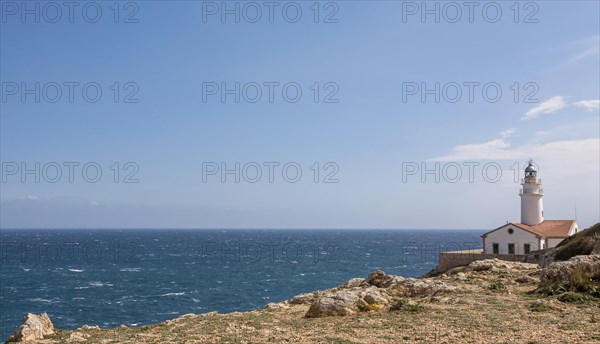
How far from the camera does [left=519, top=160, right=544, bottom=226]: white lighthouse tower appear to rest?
185ft

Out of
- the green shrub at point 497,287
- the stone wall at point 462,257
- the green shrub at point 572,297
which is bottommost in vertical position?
the stone wall at point 462,257

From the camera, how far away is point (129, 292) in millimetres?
63562

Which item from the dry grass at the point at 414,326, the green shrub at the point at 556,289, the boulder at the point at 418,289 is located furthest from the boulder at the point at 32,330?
the green shrub at the point at 556,289

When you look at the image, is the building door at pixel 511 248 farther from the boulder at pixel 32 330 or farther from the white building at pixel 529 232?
the boulder at pixel 32 330

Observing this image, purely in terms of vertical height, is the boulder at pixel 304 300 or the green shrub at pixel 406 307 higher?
the green shrub at pixel 406 307

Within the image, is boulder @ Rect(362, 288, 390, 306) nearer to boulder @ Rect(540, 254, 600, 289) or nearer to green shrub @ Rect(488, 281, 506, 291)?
green shrub @ Rect(488, 281, 506, 291)

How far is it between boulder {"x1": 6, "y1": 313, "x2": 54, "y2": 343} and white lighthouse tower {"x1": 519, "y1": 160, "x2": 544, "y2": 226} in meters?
51.0

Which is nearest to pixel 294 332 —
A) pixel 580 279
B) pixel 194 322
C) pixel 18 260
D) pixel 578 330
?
pixel 194 322

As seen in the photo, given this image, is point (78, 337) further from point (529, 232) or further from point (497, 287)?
point (529, 232)

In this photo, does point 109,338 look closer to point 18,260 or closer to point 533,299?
point 533,299

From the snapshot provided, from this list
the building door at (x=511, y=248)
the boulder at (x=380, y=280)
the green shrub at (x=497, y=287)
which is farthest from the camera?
the building door at (x=511, y=248)

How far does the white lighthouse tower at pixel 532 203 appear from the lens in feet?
185

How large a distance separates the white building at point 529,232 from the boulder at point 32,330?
43800 millimetres

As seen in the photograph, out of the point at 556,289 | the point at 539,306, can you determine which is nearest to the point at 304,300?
the point at 539,306
